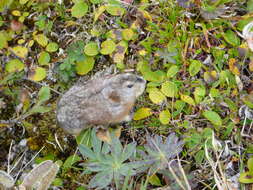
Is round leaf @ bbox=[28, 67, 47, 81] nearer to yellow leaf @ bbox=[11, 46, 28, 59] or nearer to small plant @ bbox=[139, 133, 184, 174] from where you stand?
yellow leaf @ bbox=[11, 46, 28, 59]

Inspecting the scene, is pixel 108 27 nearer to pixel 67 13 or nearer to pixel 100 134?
pixel 67 13

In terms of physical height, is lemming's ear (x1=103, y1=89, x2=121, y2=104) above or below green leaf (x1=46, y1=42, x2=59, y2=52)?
below

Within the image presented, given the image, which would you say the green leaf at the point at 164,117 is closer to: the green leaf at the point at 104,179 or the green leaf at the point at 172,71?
the green leaf at the point at 172,71

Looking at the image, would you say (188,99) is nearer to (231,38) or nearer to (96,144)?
(231,38)

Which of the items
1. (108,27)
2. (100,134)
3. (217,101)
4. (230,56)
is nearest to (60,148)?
(100,134)

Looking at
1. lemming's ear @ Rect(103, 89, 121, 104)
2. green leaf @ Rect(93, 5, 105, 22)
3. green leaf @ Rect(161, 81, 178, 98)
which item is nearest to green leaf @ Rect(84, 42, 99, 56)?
green leaf @ Rect(93, 5, 105, 22)

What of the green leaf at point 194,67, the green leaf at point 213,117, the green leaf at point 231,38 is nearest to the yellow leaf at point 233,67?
the green leaf at point 231,38

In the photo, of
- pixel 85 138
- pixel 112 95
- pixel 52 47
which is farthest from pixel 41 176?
pixel 52 47
